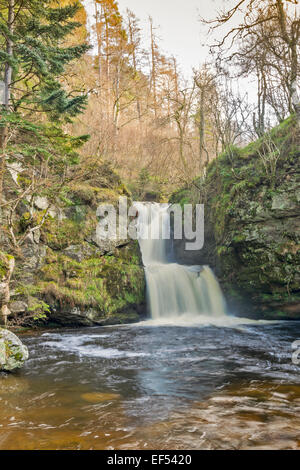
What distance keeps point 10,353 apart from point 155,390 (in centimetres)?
258

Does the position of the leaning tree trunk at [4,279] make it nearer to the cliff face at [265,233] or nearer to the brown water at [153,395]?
the brown water at [153,395]

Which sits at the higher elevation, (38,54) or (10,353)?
(38,54)

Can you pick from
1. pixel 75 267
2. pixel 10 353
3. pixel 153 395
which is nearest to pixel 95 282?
pixel 75 267

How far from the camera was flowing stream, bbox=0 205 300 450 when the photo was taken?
3.08 meters

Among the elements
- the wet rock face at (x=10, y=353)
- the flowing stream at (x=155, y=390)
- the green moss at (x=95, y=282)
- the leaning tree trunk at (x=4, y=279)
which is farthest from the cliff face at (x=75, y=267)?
the wet rock face at (x=10, y=353)

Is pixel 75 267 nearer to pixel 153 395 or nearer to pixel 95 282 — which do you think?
pixel 95 282

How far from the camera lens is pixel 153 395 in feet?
14.1

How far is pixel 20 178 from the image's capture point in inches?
353

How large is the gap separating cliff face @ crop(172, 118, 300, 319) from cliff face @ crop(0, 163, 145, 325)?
129 inches

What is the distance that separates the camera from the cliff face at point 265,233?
9555 millimetres

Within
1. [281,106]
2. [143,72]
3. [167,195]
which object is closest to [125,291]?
[281,106]

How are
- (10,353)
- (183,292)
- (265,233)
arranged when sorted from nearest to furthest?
(10,353)
(265,233)
(183,292)

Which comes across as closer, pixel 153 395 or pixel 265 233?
pixel 153 395

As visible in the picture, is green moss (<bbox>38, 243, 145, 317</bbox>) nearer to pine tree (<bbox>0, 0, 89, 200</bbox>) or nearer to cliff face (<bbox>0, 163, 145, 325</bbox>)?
cliff face (<bbox>0, 163, 145, 325</bbox>)
